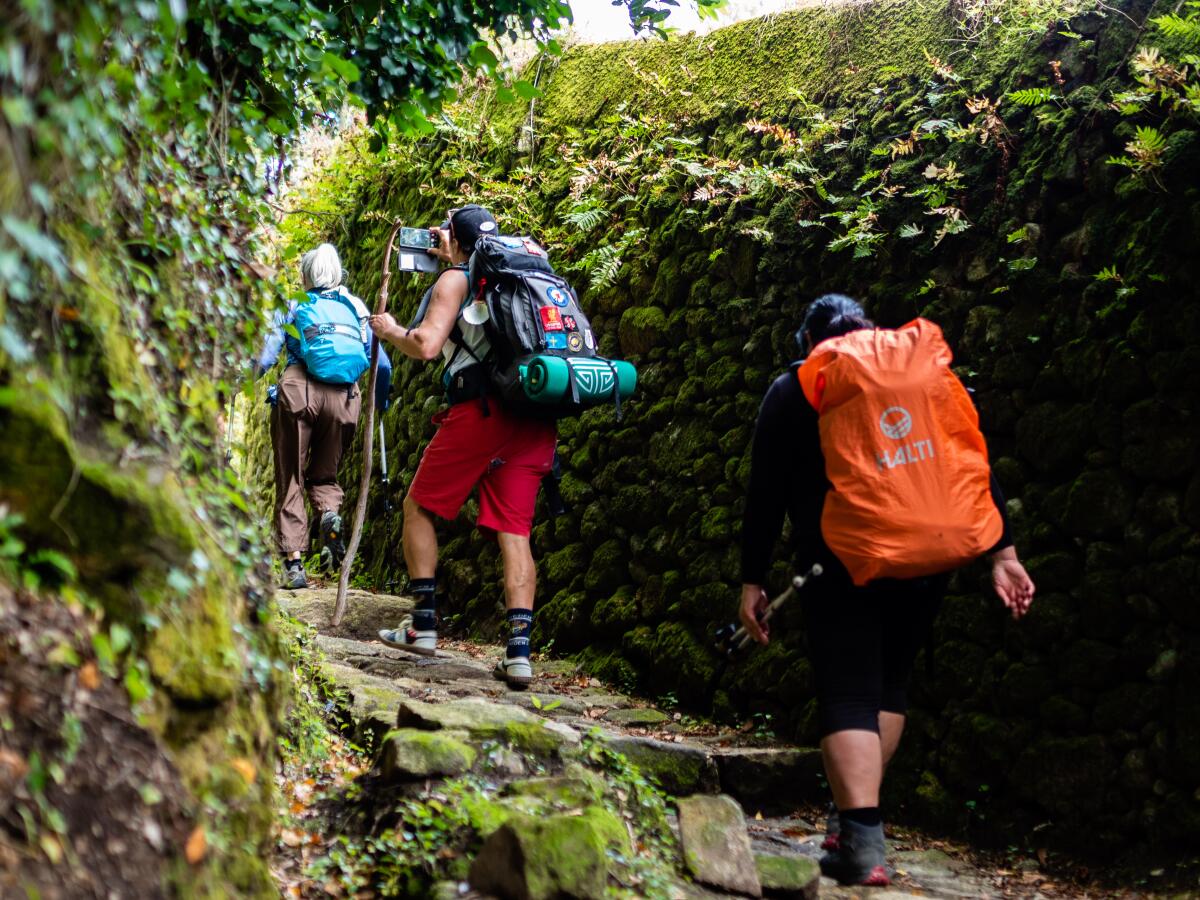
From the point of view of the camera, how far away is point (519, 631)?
4410 mm

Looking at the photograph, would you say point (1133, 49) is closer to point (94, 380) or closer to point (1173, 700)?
point (1173, 700)

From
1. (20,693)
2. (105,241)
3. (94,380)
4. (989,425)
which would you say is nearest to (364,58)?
(105,241)

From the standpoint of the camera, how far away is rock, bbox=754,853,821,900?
2.84 m

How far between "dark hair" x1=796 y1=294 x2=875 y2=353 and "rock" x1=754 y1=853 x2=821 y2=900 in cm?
155

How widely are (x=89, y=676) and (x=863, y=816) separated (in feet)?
6.77

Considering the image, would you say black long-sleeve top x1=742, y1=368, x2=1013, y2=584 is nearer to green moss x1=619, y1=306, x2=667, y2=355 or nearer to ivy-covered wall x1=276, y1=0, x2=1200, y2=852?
ivy-covered wall x1=276, y1=0, x2=1200, y2=852

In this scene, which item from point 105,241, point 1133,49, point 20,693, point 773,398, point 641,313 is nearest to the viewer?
point 20,693

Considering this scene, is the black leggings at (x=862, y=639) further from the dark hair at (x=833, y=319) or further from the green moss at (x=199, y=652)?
the green moss at (x=199, y=652)

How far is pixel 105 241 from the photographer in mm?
2047

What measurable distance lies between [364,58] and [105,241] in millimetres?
1508

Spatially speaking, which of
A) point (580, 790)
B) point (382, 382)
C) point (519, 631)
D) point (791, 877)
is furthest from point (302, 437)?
point (791, 877)

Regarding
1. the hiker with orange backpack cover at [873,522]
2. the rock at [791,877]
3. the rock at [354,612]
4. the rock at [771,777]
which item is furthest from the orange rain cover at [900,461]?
the rock at [354,612]

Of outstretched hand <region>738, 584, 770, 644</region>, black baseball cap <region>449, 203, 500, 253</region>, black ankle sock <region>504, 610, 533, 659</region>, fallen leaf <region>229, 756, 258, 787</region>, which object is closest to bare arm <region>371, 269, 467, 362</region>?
black baseball cap <region>449, 203, 500, 253</region>

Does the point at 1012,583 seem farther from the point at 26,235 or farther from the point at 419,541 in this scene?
the point at 26,235
